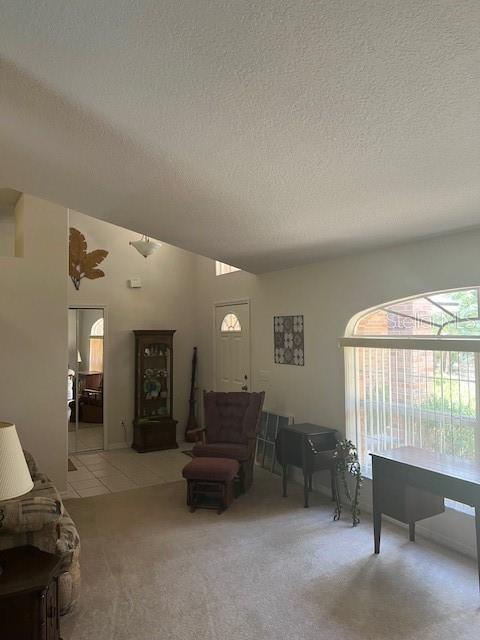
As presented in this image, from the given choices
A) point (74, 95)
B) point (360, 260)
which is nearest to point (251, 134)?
point (74, 95)

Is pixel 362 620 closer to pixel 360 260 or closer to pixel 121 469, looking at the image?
pixel 360 260

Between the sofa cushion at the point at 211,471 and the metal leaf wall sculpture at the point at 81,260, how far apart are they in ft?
11.3

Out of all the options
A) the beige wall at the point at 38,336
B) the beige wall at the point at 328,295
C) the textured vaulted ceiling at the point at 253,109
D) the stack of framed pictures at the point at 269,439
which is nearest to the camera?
the textured vaulted ceiling at the point at 253,109

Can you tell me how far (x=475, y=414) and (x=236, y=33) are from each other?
9.65 feet

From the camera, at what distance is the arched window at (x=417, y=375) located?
10.9 ft

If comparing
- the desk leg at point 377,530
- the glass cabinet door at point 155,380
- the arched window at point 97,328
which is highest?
the arched window at point 97,328

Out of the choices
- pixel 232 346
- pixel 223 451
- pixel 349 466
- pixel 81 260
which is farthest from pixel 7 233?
pixel 349 466

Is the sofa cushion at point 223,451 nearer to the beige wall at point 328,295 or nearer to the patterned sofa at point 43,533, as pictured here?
the beige wall at point 328,295

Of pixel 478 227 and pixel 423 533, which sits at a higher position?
pixel 478 227

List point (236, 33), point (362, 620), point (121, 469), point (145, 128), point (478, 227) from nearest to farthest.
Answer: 1. point (236, 33)
2. point (145, 128)
3. point (362, 620)
4. point (478, 227)
5. point (121, 469)

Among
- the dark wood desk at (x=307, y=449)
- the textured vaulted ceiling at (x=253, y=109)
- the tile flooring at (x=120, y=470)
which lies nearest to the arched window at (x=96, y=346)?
the tile flooring at (x=120, y=470)

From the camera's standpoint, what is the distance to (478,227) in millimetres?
3119

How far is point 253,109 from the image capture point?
2.02m

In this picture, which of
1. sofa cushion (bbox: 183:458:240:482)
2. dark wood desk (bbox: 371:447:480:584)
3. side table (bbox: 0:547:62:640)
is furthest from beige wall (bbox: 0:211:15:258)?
dark wood desk (bbox: 371:447:480:584)
